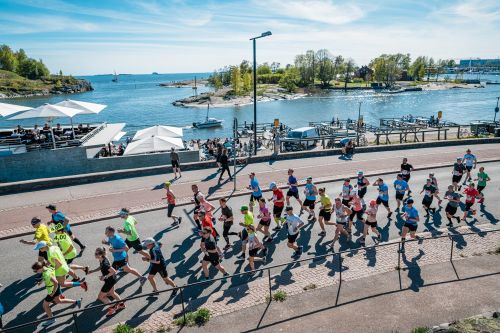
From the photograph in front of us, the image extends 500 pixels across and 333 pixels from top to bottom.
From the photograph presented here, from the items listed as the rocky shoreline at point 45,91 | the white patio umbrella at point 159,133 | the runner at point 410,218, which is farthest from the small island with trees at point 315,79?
the runner at point 410,218

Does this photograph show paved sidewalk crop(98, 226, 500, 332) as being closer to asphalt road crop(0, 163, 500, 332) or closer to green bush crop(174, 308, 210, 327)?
green bush crop(174, 308, 210, 327)

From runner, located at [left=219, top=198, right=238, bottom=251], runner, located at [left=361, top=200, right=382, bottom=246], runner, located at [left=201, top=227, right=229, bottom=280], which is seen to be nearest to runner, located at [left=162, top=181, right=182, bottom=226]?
runner, located at [left=219, top=198, right=238, bottom=251]

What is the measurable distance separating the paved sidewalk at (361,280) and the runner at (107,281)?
0.60 metres

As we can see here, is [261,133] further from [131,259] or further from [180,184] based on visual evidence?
[131,259]

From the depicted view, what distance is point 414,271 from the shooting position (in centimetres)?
909

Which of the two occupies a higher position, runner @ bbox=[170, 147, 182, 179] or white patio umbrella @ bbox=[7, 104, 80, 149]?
white patio umbrella @ bbox=[7, 104, 80, 149]

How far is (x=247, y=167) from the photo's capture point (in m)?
19.6

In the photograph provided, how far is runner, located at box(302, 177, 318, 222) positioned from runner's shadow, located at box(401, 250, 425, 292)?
10.8 ft

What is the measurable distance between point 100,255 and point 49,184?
35.1 ft

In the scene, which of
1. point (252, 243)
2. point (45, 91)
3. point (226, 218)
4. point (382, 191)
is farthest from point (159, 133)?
point (45, 91)

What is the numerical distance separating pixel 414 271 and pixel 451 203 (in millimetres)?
3914

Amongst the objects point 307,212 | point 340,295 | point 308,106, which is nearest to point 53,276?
point 340,295

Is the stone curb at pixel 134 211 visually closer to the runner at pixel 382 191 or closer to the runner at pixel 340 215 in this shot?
the runner at pixel 382 191

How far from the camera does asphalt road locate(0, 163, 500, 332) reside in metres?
7.87
